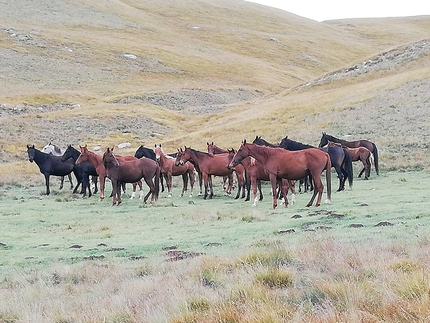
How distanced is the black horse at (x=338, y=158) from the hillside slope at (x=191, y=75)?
650 centimetres

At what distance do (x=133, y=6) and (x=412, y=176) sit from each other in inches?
5647

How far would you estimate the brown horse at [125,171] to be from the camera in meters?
21.5

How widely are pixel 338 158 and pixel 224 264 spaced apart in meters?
14.8

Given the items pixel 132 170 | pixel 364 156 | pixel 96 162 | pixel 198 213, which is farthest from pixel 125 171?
pixel 364 156

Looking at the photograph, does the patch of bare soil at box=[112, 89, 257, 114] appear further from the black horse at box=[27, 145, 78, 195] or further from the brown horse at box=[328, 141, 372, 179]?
the brown horse at box=[328, 141, 372, 179]

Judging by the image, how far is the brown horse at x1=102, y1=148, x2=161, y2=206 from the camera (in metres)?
21.5

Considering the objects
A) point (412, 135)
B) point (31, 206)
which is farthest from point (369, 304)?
point (412, 135)

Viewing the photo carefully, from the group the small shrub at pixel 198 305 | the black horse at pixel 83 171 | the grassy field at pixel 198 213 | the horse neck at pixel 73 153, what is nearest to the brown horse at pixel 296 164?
the grassy field at pixel 198 213

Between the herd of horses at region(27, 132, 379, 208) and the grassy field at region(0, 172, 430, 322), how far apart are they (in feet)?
4.31

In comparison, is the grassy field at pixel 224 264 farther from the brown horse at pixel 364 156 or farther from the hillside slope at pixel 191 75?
the hillside slope at pixel 191 75

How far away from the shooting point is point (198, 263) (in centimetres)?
880

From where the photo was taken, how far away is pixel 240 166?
2302cm

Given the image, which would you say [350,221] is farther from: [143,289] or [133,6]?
[133,6]

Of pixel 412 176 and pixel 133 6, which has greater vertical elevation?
pixel 133 6
